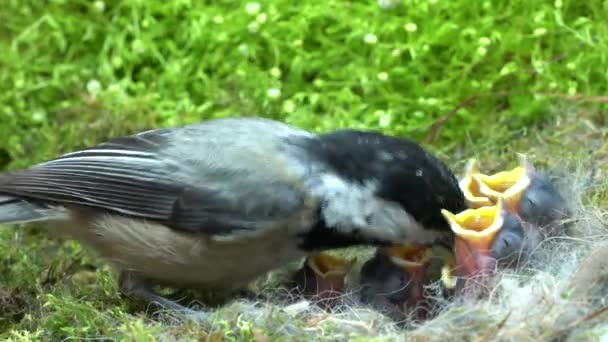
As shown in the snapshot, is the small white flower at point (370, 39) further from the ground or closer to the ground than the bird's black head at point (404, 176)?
further from the ground

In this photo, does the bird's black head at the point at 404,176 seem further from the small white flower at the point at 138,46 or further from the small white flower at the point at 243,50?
the small white flower at the point at 138,46

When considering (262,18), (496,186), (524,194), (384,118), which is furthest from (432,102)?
(524,194)

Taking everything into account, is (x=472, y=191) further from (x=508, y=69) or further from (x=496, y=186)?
(x=508, y=69)

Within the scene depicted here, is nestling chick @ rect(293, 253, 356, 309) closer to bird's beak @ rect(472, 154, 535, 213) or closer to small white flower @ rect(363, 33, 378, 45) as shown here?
bird's beak @ rect(472, 154, 535, 213)

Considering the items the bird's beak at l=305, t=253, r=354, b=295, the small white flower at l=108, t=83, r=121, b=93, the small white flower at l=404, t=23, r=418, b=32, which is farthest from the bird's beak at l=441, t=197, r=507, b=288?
the small white flower at l=108, t=83, r=121, b=93

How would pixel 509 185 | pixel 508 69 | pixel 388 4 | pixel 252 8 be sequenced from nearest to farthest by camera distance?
pixel 509 185
pixel 508 69
pixel 388 4
pixel 252 8

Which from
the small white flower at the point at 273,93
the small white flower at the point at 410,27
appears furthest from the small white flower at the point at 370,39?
the small white flower at the point at 273,93
